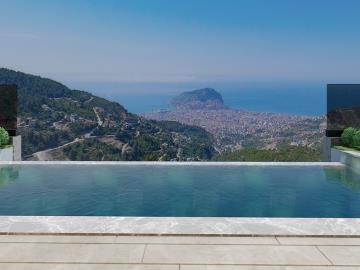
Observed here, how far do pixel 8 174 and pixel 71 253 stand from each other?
23.3 ft

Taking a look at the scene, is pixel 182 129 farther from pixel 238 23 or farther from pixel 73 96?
pixel 238 23

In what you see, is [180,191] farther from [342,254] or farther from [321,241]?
[342,254]

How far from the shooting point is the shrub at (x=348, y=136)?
46.7 feet

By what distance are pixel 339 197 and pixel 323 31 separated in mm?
176742

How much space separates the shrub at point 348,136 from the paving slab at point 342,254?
33.2ft

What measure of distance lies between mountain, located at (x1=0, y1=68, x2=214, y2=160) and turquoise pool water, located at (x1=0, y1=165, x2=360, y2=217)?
31400 mm

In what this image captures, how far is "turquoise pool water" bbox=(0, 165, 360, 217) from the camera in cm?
762

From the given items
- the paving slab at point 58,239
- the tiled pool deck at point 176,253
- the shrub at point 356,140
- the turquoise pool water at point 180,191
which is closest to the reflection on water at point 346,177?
the turquoise pool water at point 180,191

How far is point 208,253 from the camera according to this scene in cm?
457

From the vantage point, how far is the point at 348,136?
46.9 ft

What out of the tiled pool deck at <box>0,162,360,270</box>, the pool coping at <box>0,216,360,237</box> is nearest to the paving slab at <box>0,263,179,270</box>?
the tiled pool deck at <box>0,162,360,270</box>

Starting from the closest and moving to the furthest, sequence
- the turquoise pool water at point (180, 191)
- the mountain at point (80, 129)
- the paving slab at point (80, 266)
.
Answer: the paving slab at point (80, 266)
the turquoise pool water at point (180, 191)
the mountain at point (80, 129)

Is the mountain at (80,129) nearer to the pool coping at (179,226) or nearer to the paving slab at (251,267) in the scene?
the pool coping at (179,226)

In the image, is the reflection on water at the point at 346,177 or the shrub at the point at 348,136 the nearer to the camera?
the reflection on water at the point at 346,177
